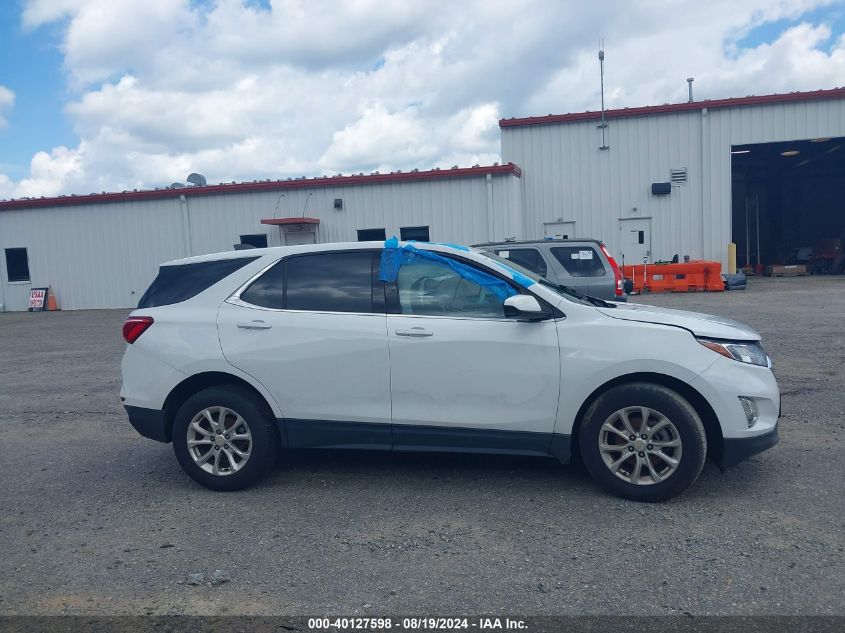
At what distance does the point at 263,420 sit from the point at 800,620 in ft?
11.1

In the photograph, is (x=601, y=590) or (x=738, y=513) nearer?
(x=601, y=590)

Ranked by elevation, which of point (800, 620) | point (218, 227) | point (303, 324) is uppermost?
point (218, 227)

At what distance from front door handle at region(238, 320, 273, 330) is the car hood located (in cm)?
231

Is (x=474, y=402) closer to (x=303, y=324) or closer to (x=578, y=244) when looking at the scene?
(x=303, y=324)

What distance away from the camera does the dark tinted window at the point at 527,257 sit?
32.4 feet

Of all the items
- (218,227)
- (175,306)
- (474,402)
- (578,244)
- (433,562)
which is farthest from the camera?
(218,227)

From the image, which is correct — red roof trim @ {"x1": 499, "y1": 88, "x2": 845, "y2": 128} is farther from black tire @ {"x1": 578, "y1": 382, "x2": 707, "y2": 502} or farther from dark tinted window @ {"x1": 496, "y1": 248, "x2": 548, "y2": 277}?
black tire @ {"x1": 578, "y1": 382, "x2": 707, "y2": 502}

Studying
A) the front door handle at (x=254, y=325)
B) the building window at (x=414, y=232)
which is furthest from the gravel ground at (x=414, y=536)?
the building window at (x=414, y=232)

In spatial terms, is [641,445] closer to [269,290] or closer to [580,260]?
[269,290]

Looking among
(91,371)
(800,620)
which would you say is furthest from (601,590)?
(91,371)

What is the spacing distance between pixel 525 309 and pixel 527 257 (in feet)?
18.5

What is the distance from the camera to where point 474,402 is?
15.3 feet

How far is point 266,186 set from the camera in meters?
23.1

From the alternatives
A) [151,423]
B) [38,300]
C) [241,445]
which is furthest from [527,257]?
[38,300]
